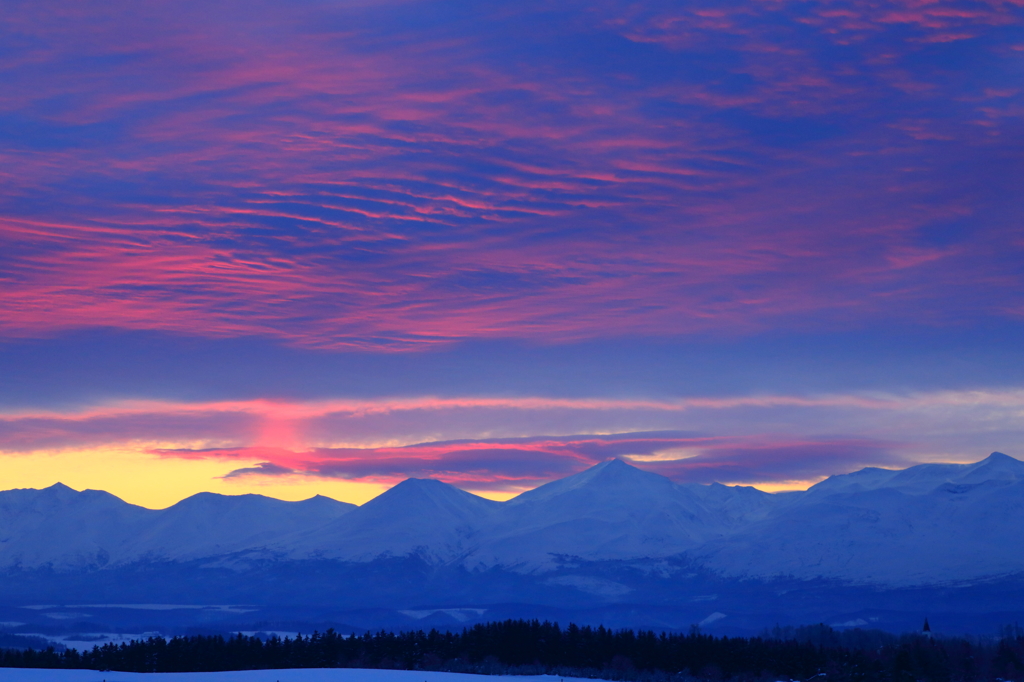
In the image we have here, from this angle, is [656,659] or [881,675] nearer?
[881,675]

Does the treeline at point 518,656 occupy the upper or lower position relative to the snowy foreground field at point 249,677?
lower

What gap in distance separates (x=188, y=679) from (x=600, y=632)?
110416 mm

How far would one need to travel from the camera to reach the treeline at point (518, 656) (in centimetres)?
17588

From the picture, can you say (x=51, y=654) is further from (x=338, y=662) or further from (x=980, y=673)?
(x=980, y=673)

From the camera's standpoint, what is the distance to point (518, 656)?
A: 19088 centimetres

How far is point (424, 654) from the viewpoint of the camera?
189 meters

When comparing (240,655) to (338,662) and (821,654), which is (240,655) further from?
(821,654)

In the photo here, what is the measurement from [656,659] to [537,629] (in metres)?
23.2

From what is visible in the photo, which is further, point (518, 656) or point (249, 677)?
point (518, 656)

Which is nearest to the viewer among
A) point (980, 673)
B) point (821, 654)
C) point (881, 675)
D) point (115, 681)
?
point (115, 681)

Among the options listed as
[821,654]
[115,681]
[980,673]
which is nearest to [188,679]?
[115,681]

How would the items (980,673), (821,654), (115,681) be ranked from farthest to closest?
1. (980,673)
2. (821,654)
3. (115,681)

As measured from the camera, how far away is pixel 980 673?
195125mm

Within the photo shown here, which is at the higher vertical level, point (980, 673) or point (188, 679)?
point (188, 679)
